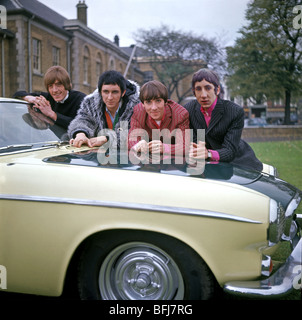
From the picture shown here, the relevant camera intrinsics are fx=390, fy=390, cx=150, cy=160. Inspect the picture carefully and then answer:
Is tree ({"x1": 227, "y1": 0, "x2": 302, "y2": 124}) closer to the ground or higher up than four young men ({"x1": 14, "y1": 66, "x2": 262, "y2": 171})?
higher up

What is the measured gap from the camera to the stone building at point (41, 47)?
2303cm

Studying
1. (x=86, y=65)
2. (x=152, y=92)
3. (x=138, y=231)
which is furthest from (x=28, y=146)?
(x=86, y=65)

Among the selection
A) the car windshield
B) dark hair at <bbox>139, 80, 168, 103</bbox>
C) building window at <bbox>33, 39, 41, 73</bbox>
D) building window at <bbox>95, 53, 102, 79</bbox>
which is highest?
building window at <bbox>95, 53, 102, 79</bbox>

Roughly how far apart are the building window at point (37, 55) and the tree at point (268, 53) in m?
16.6

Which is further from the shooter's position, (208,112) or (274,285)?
(208,112)

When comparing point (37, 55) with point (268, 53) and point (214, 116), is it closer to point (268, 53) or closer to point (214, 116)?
point (268, 53)

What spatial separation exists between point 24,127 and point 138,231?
1.53 metres

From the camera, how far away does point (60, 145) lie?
3316mm

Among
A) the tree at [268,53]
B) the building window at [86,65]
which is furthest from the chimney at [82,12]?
the tree at [268,53]

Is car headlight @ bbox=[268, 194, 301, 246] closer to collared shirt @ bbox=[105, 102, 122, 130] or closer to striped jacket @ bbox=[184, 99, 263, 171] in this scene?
striped jacket @ bbox=[184, 99, 263, 171]

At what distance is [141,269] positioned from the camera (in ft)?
7.76

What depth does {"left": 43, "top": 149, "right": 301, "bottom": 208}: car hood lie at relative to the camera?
2.48 m

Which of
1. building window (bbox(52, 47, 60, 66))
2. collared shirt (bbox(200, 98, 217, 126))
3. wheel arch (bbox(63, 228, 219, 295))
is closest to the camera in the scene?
wheel arch (bbox(63, 228, 219, 295))

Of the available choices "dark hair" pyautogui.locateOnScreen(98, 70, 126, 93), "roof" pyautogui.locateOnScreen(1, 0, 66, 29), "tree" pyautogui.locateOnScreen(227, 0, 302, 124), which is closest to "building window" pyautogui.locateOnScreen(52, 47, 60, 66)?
"roof" pyautogui.locateOnScreen(1, 0, 66, 29)
